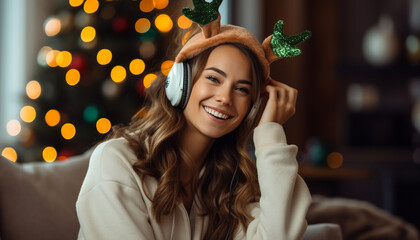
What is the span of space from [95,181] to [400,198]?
3.76 m

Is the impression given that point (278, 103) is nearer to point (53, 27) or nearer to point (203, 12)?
point (203, 12)

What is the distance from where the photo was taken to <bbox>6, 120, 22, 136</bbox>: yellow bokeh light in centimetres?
397

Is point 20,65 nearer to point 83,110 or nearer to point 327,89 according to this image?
point 83,110

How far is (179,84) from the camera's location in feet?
4.27

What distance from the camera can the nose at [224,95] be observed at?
1282 millimetres

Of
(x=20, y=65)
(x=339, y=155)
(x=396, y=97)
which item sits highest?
(x=20, y=65)

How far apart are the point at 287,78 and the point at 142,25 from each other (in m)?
1.73

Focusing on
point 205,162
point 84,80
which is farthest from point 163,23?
point 205,162

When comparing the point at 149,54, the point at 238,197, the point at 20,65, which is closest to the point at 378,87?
the point at 149,54

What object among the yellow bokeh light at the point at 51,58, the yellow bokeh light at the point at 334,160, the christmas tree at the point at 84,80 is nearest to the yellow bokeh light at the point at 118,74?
the christmas tree at the point at 84,80

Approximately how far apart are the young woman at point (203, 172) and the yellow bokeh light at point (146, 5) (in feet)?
7.76

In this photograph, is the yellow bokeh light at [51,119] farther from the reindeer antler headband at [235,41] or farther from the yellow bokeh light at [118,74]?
the reindeer antler headband at [235,41]

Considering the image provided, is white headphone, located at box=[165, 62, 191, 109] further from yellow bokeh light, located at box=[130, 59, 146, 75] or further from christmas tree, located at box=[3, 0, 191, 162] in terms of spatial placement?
yellow bokeh light, located at box=[130, 59, 146, 75]

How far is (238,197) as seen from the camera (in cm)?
146
